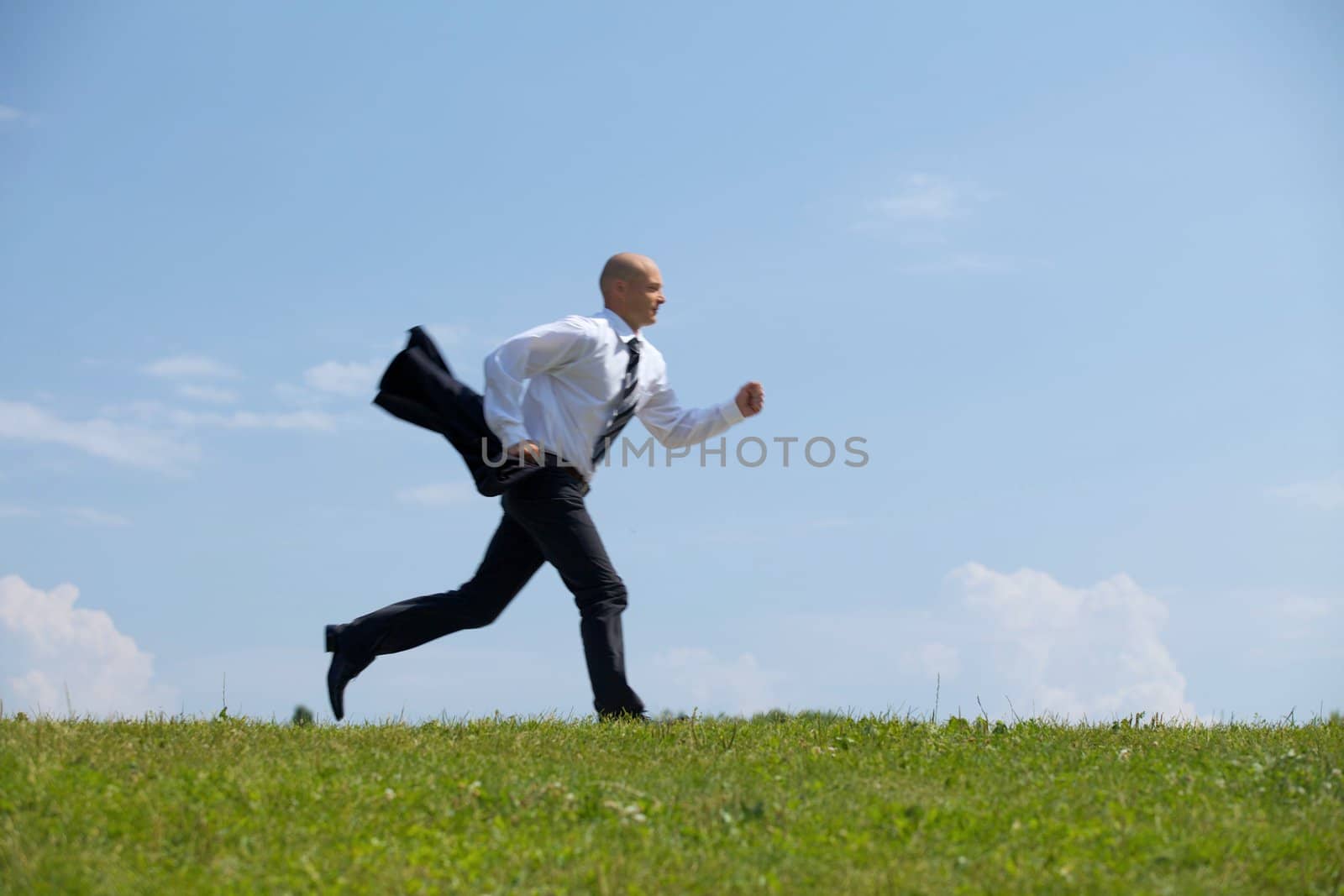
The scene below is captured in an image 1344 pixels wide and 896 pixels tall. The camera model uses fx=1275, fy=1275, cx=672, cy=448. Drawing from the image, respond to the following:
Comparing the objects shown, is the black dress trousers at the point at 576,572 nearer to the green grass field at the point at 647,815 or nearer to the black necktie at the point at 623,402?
the black necktie at the point at 623,402

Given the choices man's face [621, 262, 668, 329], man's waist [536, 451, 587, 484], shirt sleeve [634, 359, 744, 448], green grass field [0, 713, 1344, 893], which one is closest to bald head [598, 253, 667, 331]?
man's face [621, 262, 668, 329]

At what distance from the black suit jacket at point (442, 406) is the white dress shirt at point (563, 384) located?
21 centimetres

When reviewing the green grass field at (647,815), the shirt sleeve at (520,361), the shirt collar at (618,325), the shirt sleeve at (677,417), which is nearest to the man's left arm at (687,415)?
the shirt sleeve at (677,417)

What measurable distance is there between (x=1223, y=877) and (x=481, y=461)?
198 inches

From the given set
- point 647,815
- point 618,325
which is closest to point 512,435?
point 618,325

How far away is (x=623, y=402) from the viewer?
28.4ft

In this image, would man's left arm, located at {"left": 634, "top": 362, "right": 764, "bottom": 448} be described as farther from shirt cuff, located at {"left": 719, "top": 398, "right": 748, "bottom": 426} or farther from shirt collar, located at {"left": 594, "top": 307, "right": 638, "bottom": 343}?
shirt collar, located at {"left": 594, "top": 307, "right": 638, "bottom": 343}

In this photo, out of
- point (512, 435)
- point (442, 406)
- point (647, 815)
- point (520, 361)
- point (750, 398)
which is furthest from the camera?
point (750, 398)

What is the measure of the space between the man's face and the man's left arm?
1.72 feet

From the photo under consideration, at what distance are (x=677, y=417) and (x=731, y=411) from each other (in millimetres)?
409

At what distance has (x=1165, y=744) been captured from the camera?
7.85 metres

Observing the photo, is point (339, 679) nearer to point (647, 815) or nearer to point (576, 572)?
point (576, 572)

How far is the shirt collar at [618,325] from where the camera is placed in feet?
28.3

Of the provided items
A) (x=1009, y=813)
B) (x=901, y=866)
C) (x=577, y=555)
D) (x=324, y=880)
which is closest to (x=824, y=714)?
(x=577, y=555)
